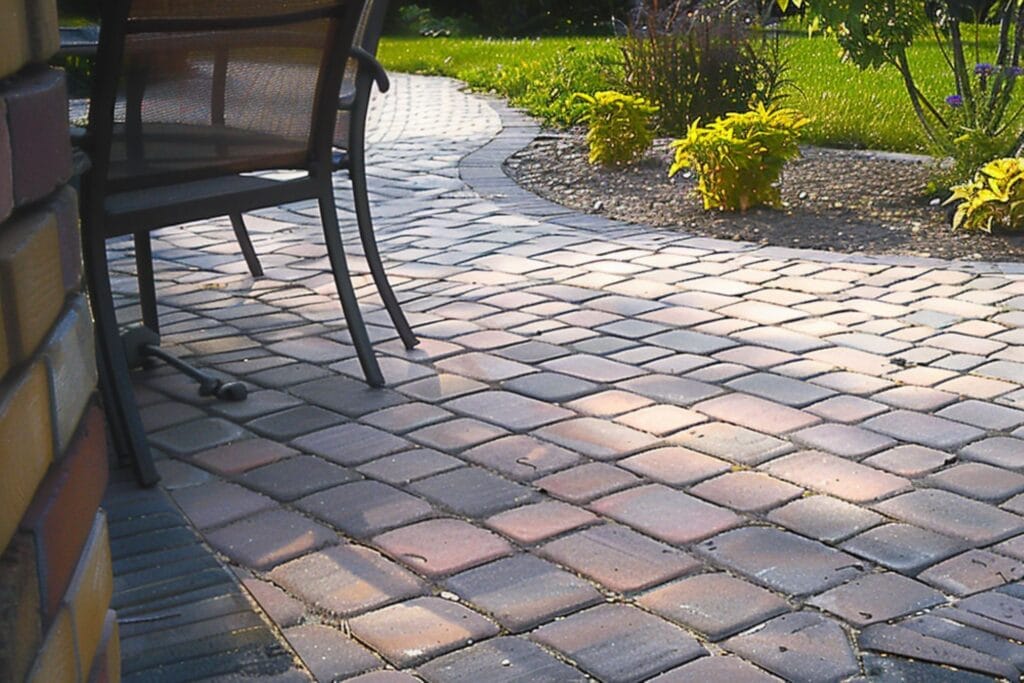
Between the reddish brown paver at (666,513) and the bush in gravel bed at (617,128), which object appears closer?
the reddish brown paver at (666,513)

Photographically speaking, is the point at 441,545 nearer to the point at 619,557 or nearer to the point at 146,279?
the point at 619,557

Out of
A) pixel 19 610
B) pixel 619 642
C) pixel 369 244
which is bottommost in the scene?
pixel 619 642

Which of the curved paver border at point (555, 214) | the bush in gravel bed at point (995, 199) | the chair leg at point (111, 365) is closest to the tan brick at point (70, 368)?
the chair leg at point (111, 365)

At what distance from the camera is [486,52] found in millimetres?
14508

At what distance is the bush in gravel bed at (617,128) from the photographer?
273 inches

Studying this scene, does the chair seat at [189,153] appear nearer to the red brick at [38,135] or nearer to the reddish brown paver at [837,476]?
the reddish brown paver at [837,476]

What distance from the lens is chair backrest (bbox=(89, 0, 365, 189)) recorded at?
9.14 ft

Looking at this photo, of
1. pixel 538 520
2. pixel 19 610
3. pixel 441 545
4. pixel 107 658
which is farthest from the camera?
pixel 538 520

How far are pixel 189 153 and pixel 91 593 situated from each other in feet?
7.03

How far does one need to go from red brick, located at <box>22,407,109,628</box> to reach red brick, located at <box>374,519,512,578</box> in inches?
52.0

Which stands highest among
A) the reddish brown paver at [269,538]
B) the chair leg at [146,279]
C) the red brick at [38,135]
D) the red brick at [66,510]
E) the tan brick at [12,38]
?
the tan brick at [12,38]

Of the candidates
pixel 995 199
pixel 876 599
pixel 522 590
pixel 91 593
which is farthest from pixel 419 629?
pixel 995 199

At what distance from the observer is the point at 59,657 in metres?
0.93

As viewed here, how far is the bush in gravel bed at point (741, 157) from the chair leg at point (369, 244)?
7.61 feet
